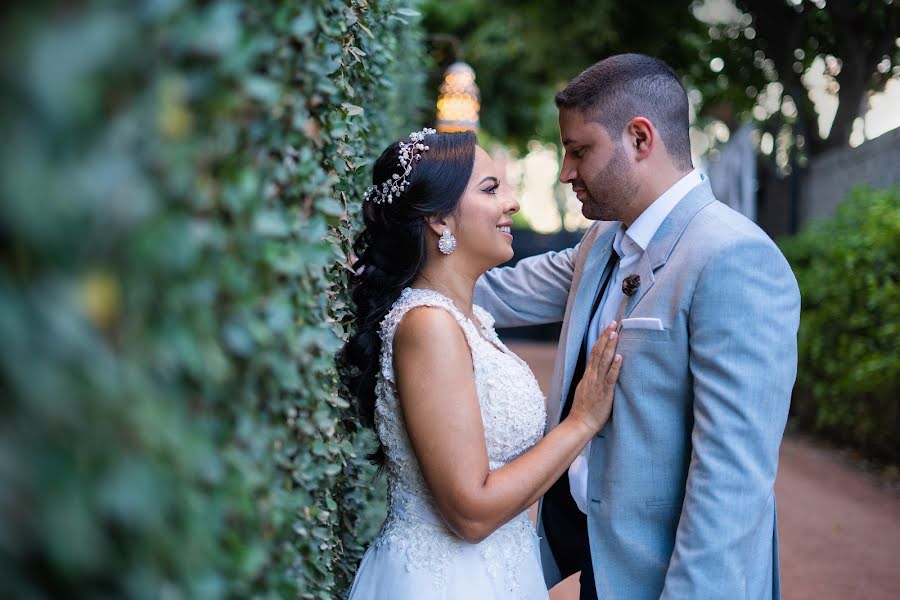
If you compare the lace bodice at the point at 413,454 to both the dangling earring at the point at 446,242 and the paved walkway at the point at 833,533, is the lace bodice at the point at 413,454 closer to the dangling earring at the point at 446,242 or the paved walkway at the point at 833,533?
the dangling earring at the point at 446,242

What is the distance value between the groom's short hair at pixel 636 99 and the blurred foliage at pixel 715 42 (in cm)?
612

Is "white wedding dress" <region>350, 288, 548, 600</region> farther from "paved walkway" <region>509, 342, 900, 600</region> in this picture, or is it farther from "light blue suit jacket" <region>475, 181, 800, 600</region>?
"paved walkway" <region>509, 342, 900, 600</region>

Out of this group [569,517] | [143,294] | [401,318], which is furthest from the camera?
[569,517]

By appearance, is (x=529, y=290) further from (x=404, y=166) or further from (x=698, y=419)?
(x=698, y=419)

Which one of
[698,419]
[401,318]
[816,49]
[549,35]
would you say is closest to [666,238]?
[698,419]

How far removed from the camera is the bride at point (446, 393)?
7.31 ft

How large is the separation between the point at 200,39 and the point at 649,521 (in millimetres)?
1981

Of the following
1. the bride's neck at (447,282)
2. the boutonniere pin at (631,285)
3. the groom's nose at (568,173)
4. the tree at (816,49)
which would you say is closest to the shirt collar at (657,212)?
the boutonniere pin at (631,285)

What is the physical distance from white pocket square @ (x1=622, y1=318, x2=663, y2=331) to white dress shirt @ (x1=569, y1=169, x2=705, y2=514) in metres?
0.23

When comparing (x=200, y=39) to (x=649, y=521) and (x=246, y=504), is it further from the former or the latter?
(x=649, y=521)

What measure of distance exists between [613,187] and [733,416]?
87 cm

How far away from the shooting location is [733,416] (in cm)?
214

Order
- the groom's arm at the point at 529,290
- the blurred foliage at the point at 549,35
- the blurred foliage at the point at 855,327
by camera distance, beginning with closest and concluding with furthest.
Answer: the groom's arm at the point at 529,290
the blurred foliage at the point at 855,327
the blurred foliage at the point at 549,35

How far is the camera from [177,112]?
2.75 ft
